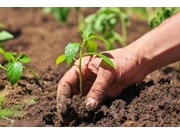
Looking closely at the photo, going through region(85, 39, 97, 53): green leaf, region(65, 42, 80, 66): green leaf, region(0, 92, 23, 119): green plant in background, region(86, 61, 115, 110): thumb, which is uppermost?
region(85, 39, 97, 53): green leaf

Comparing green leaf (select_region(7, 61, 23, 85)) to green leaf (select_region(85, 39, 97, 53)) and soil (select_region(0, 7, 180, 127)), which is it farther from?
green leaf (select_region(85, 39, 97, 53))

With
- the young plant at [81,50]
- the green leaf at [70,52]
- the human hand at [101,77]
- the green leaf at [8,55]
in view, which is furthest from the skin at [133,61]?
the green leaf at [8,55]

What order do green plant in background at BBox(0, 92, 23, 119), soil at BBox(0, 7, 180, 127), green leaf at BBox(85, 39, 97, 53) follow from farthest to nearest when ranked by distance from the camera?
green leaf at BBox(85, 39, 97, 53)
green plant in background at BBox(0, 92, 23, 119)
soil at BBox(0, 7, 180, 127)

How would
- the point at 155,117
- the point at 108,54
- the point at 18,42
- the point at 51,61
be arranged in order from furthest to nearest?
the point at 18,42
the point at 51,61
the point at 108,54
the point at 155,117

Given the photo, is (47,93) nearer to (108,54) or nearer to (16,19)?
(108,54)

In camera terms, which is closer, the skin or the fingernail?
the fingernail

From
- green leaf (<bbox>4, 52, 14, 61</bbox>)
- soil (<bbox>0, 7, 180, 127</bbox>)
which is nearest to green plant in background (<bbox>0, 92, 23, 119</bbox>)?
soil (<bbox>0, 7, 180, 127</bbox>)

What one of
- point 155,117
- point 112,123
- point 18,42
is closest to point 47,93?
point 112,123

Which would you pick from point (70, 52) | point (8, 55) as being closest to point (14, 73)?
point (8, 55)
